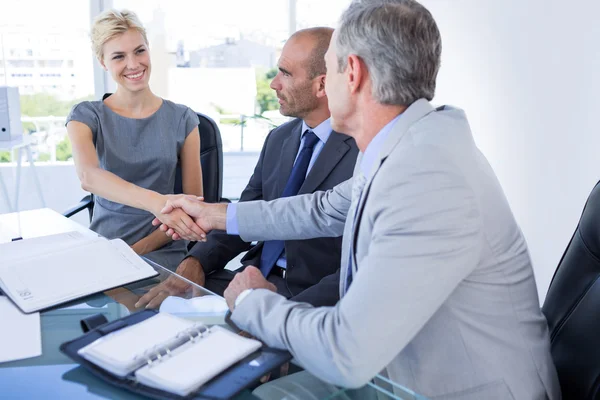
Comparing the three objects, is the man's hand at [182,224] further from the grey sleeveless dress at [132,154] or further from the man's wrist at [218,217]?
the grey sleeveless dress at [132,154]

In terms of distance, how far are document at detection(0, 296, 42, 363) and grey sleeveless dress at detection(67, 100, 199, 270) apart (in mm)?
1158

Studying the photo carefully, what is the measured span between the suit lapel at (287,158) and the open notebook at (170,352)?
1072 mm

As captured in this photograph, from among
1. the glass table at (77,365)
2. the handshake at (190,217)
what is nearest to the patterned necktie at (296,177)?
the handshake at (190,217)

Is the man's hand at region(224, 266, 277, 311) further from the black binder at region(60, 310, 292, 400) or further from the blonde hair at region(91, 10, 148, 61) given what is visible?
the blonde hair at region(91, 10, 148, 61)

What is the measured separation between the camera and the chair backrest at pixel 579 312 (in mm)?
1177

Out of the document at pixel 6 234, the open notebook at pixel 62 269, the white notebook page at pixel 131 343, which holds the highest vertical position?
the white notebook page at pixel 131 343

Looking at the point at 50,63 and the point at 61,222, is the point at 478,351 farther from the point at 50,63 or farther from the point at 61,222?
the point at 50,63

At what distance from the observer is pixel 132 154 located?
2.53m

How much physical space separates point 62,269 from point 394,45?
954 millimetres

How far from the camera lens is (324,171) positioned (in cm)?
200

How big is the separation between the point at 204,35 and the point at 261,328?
4.41 metres

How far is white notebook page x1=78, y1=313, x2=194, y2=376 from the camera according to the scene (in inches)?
38.6

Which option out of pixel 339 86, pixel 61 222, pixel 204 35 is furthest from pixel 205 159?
pixel 204 35

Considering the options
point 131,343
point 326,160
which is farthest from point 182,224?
point 131,343
